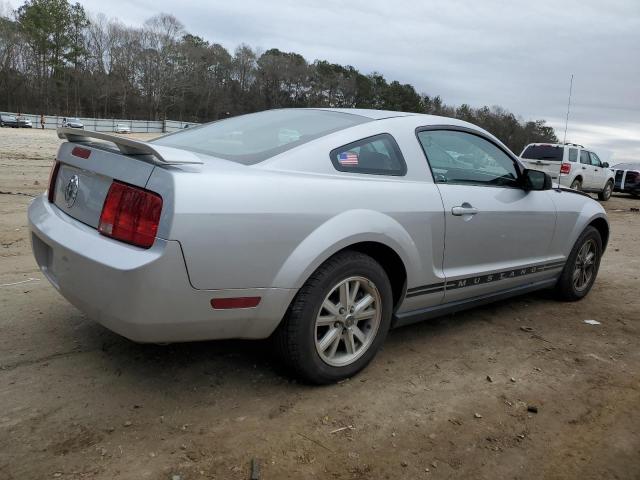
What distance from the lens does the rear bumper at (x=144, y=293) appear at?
7.95 feet

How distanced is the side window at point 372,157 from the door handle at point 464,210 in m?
0.44

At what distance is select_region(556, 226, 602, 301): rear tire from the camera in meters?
4.99

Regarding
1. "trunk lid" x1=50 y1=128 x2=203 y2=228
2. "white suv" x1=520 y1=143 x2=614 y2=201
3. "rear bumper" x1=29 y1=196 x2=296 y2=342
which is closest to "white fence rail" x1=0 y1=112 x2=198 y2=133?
"white suv" x1=520 y1=143 x2=614 y2=201

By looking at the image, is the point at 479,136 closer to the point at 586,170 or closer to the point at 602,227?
the point at 602,227

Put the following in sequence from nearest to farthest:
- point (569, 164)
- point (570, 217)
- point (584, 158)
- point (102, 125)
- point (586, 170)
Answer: point (570, 217), point (569, 164), point (586, 170), point (584, 158), point (102, 125)

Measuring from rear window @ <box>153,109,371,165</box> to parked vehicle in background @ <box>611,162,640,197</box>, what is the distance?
20953mm

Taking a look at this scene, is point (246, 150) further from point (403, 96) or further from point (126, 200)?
point (403, 96)

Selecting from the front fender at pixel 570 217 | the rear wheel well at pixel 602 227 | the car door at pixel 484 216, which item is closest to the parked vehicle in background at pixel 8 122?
the rear wheel well at pixel 602 227

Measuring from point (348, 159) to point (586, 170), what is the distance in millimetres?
16460

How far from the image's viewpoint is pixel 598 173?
60.4 ft

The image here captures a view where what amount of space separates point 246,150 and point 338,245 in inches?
29.0

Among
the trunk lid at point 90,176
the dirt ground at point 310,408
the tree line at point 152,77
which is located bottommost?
the dirt ground at point 310,408

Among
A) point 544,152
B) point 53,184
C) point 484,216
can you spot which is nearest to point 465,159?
point 484,216

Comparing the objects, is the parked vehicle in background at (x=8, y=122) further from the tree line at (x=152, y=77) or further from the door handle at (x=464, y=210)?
the door handle at (x=464, y=210)
